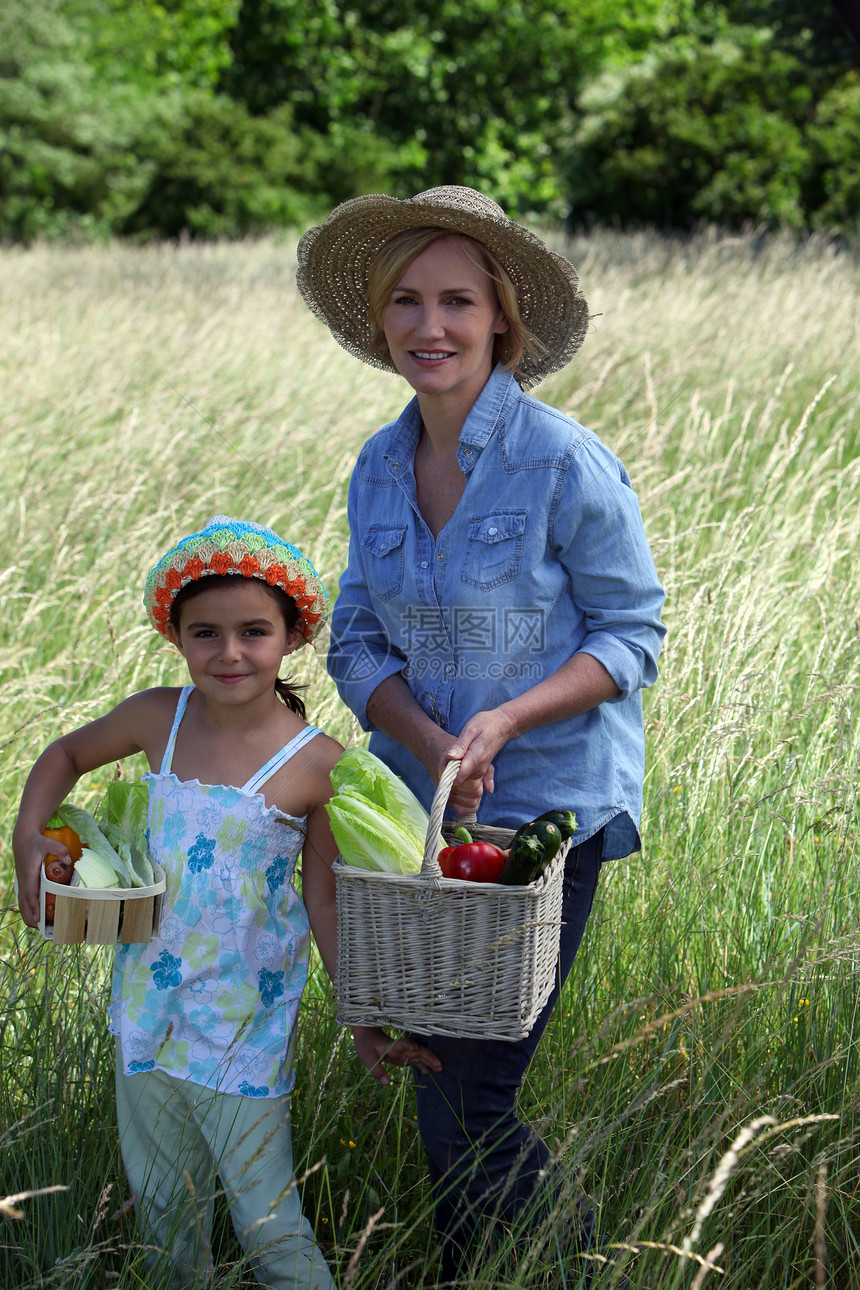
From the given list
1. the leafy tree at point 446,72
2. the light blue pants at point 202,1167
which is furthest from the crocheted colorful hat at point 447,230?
the leafy tree at point 446,72

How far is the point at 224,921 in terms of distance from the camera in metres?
1.94

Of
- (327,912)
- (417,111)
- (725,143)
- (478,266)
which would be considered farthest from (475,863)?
(417,111)

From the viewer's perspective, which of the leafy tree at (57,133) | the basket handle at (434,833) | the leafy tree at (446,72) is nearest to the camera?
the basket handle at (434,833)

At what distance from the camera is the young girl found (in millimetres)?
1915

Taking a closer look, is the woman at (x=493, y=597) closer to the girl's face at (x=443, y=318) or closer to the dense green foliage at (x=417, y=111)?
the girl's face at (x=443, y=318)

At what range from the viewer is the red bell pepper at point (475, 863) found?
1.71m

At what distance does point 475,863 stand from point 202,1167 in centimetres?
82

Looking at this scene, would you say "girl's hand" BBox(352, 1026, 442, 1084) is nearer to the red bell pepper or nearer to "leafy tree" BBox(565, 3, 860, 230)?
the red bell pepper

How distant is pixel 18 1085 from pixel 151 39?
29239mm

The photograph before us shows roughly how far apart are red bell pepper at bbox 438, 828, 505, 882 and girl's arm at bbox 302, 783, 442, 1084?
288 mm

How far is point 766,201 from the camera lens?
16.2m

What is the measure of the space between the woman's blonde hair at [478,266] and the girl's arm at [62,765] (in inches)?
33.7

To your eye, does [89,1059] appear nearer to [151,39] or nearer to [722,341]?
[722,341]

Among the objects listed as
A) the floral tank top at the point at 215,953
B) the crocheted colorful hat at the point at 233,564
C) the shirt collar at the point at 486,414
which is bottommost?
the floral tank top at the point at 215,953
